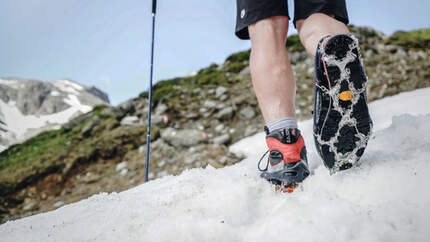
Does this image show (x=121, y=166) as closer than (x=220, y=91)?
Yes

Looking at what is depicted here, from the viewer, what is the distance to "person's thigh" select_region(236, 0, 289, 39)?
1.38m

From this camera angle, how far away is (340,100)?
3.64ft

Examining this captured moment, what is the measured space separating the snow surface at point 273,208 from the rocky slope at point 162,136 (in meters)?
2.62

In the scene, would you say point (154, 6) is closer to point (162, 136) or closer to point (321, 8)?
point (162, 136)

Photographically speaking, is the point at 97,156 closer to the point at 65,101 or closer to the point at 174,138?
the point at 174,138

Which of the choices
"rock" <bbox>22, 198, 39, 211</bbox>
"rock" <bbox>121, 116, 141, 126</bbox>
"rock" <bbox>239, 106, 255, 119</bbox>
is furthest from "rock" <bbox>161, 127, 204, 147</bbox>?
"rock" <bbox>22, 198, 39, 211</bbox>

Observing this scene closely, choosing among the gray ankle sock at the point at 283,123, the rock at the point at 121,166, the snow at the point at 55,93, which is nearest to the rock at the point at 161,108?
the rock at the point at 121,166

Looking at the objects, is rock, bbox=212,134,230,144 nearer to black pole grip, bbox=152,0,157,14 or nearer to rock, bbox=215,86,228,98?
rock, bbox=215,86,228,98

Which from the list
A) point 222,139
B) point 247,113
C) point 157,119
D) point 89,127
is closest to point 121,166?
point 157,119

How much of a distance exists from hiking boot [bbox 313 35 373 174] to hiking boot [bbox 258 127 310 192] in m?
0.17

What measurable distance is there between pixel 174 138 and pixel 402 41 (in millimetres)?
8759

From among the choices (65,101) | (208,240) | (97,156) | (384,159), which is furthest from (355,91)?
(65,101)

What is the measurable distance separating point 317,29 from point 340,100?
1.32ft

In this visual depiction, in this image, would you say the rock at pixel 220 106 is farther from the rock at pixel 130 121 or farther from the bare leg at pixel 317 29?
the bare leg at pixel 317 29
